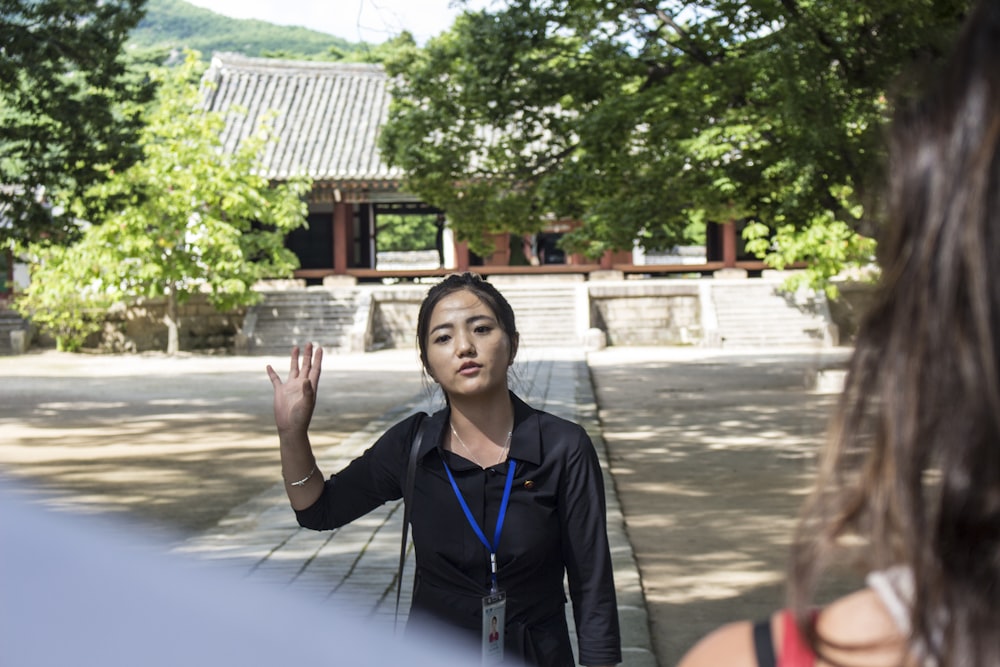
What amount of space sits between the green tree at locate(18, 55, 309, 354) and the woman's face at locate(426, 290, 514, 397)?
19546 mm

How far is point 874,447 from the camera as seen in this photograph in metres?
0.90

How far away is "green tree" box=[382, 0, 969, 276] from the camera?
934 cm

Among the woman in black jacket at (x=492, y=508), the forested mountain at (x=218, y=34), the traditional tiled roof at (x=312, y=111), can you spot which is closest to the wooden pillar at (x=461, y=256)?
the traditional tiled roof at (x=312, y=111)

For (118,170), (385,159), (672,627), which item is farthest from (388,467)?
(385,159)

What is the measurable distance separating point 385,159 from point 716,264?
1451 cm

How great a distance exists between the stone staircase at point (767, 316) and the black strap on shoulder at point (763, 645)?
23.6m

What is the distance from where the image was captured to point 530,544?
7.88 ft

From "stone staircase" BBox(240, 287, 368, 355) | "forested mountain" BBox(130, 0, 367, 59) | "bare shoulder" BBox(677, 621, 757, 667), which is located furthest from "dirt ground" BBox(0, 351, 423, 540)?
"forested mountain" BBox(130, 0, 367, 59)

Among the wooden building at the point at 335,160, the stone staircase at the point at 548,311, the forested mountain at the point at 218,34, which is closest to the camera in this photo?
the stone staircase at the point at 548,311

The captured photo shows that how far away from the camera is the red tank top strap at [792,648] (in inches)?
33.8

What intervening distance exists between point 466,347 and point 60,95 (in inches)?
405

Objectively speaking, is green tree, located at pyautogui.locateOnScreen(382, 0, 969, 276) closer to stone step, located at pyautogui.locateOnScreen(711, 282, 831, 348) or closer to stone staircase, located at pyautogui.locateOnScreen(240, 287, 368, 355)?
stone step, located at pyautogui.locateOnScreen(711, 282, 831, 348)

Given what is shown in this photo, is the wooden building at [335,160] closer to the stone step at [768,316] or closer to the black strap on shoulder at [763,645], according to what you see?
the stone step at [768,316]

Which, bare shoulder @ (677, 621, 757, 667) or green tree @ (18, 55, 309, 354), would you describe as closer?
bare shoulder @ (677, 621, 757, 667)
